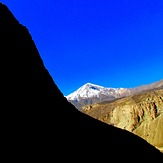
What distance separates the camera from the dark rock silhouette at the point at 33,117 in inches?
987

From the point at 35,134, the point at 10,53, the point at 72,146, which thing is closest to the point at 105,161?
the point at 72,146

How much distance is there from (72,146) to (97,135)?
12.2 meters

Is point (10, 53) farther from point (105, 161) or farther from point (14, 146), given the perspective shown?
point (105, 161)

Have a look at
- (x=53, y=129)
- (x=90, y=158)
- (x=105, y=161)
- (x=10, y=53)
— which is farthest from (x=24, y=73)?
(x=105, y=161)

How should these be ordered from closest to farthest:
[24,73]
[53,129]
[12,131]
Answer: [12,131]
[53,129]
[24,73]

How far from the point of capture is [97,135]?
1709 inches

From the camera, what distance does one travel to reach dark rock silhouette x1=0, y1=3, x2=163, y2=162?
2508 cm

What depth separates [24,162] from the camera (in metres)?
23.1

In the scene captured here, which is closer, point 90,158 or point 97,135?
point 90,158

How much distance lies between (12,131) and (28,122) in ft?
9.27

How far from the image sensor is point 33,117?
2852 centimetres

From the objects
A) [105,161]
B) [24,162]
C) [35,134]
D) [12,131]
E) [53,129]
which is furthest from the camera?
[105,161]

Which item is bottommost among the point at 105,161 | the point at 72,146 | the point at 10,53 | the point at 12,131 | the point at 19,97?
the point at 105,161

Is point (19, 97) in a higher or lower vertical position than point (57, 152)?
higher
